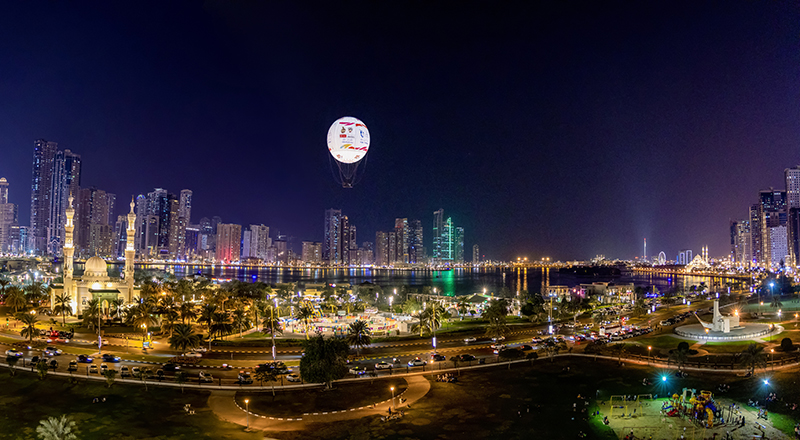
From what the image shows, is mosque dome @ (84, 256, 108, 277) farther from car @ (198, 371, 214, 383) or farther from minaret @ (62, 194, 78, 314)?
car @ (198, 371, 214, 383)

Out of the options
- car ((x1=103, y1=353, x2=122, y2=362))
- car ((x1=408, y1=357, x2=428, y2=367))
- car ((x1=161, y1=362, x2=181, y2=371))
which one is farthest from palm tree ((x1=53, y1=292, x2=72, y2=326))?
car ((x1=408, y1=357, x2=428, y2=367))

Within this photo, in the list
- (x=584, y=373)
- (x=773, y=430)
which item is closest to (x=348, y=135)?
(x=584, y=373)

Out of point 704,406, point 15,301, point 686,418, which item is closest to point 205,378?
point 686,418

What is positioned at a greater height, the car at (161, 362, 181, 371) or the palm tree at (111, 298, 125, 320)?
the palm tree at (111, 298, 125, 320)

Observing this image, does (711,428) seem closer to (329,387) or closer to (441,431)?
(441,431)

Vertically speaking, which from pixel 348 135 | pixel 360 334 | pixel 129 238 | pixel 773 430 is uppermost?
pixel 348 135
